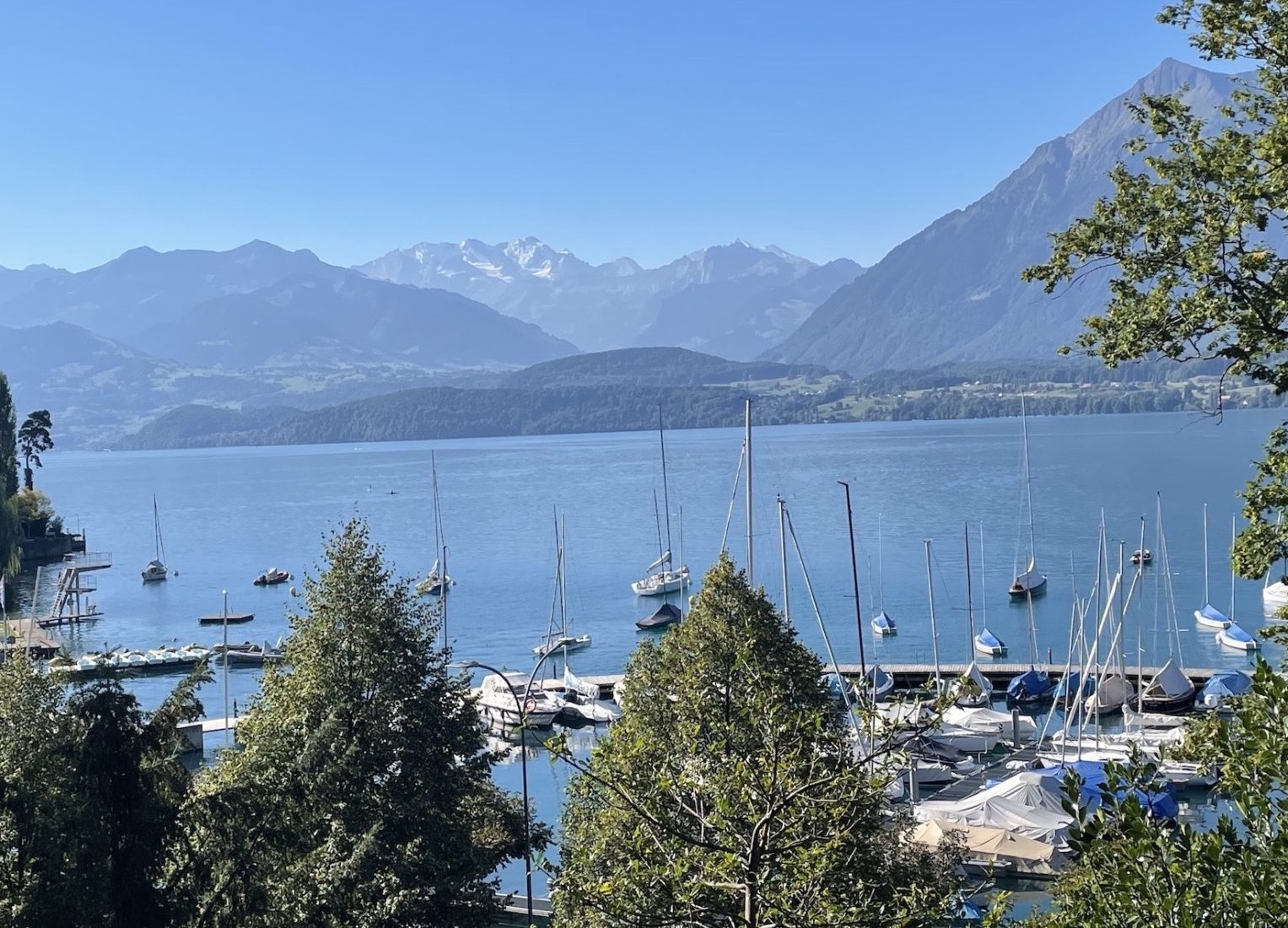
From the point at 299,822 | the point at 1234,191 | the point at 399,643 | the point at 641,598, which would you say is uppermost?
the point at 1234,191

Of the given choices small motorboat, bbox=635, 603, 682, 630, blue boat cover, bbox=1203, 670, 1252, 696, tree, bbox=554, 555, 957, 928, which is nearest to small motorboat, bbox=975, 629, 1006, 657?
blue boat cover, bbox=1203, 670, 1252, 696

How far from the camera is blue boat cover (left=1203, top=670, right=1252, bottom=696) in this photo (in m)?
42.3

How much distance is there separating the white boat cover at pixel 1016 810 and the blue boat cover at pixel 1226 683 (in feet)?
46.3

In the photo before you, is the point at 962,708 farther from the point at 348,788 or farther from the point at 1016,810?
the point at 348,788

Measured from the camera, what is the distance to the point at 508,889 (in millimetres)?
30422

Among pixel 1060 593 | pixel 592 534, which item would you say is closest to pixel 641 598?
pixel 1060 593

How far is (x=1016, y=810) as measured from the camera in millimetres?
29797

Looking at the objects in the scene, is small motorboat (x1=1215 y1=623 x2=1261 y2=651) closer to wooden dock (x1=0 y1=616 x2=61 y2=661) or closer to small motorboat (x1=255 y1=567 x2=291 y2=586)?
wooden dock (x1=0 y1=616 x2=61 y2=661)

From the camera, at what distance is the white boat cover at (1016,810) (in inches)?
1150

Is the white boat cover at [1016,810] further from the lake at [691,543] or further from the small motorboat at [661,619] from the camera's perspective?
the small motorboat at [661,619]

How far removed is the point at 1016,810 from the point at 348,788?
18.5 meters

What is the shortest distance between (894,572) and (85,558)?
63.3 m

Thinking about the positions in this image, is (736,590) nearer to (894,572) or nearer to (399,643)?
(399,643)

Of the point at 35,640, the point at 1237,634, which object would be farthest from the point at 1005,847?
the point at 35,640
